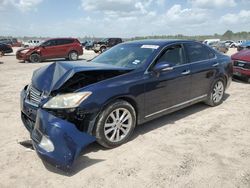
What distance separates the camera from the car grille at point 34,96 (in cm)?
374

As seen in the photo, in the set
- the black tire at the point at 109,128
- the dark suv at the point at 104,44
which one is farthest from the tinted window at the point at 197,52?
the dark suv at the point at 104,44

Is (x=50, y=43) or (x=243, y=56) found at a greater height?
(x=50, y=43)

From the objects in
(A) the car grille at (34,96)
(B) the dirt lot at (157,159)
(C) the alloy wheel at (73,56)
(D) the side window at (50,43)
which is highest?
(D) the side window at (50,43)

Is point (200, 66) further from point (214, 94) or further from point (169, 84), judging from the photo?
point (169, 84)

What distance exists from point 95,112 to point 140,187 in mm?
1161

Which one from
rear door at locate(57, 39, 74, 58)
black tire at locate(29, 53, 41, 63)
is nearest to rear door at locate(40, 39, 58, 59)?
rear door at locate(57, 39, 74, 58)

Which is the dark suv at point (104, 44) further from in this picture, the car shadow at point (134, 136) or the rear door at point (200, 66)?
the rear door at point (200, 66)

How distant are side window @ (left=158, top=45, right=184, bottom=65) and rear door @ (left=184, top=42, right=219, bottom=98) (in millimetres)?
225

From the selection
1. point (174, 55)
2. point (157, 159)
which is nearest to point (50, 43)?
point (174, 55)

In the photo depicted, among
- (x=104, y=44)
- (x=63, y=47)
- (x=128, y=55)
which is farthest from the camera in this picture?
(x=104, y=44)

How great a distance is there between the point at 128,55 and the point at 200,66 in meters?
1.66

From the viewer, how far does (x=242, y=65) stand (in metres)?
8.80

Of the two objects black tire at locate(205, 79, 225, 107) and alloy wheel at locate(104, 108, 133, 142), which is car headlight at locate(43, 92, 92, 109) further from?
black tire at locate(205, 79, 225, 107)

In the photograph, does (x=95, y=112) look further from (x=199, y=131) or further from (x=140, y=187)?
(x=199, y=131)
